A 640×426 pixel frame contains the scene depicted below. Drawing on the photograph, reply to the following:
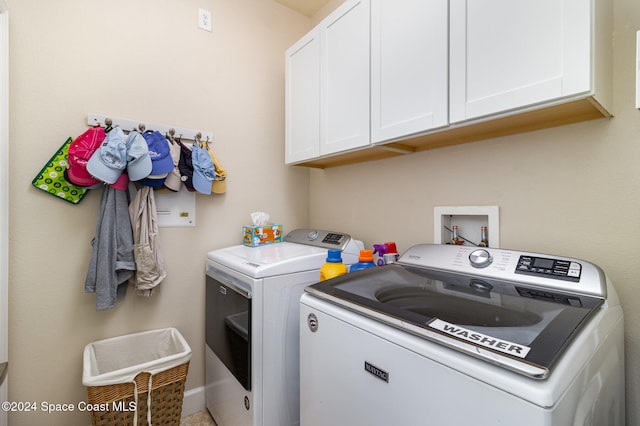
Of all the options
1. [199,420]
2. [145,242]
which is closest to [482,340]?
[145,242]

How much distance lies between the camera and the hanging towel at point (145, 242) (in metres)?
1.53

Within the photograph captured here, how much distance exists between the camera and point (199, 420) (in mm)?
1724

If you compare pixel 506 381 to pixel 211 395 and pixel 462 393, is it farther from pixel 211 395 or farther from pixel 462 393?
pixel 211 395

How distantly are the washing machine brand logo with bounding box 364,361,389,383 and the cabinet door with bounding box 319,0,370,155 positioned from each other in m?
0.97

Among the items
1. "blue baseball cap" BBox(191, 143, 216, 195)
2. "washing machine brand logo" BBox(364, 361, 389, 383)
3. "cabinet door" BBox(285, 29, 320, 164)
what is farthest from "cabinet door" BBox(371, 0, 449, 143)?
"blue baseball cap" BBox(191, 143, 216, 195)

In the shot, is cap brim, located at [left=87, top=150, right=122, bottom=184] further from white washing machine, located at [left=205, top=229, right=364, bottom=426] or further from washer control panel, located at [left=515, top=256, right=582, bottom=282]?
washer control panel, located at [left=515, top=256, right=582, bottom=282]

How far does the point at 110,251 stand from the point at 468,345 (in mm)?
1607

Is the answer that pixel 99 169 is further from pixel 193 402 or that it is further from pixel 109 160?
pixel 193 402

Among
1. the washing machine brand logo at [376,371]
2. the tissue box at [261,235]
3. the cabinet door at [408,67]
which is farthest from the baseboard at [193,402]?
the cabinet door at [408,67]

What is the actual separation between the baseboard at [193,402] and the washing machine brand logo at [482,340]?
1.72 meters

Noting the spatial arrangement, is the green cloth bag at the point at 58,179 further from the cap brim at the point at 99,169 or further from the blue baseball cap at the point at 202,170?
the blue baseball cap at the point at 202,170

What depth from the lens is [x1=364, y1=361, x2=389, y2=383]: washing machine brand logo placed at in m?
0.75

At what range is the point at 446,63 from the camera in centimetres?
108

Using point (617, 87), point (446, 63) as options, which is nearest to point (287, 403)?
point (446, 63)
